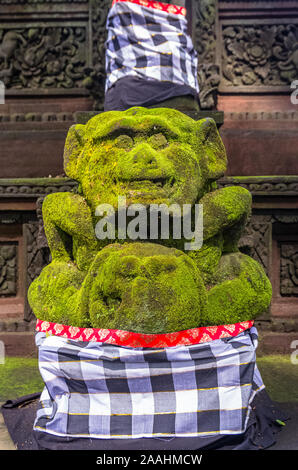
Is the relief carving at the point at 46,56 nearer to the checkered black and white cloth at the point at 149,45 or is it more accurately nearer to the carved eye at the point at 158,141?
the checkered black and white cloth at the point at 149,45

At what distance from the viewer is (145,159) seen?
2.31 meters

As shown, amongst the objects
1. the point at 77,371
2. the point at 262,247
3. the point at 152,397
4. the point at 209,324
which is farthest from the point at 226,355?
the point at 262,247

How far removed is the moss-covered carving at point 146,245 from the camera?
7.10 feet

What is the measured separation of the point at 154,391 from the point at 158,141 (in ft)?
4.21

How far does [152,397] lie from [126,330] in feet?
1.22

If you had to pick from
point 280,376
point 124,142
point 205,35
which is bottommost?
point 280,376

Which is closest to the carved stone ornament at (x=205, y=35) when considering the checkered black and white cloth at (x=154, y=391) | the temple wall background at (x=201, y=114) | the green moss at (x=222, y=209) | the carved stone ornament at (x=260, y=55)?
the temple wall background at (x=201, y=114)

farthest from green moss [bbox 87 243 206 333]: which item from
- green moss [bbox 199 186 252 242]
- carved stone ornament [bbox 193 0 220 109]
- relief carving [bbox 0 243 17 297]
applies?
carved stone ornament [bbox 193 0 220 109]

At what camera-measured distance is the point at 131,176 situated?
231 cm

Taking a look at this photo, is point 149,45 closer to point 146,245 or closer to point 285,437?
point 146,245

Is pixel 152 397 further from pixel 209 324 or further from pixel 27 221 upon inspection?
pixel 27 221

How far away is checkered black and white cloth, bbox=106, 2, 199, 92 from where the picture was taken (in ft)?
12.3

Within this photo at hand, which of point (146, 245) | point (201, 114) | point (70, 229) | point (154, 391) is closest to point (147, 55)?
point (201, 114)

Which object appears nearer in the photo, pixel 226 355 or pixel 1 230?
pixel 226 355
